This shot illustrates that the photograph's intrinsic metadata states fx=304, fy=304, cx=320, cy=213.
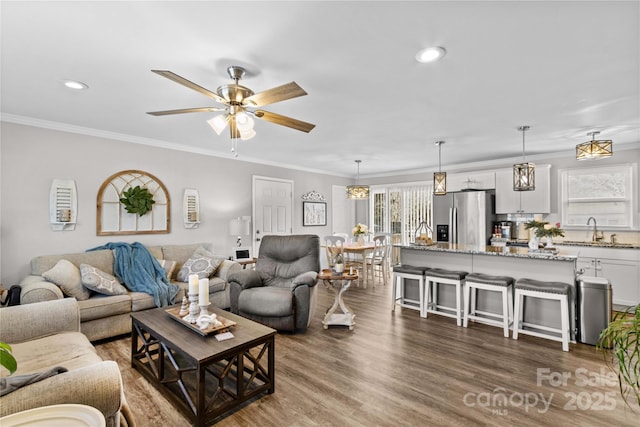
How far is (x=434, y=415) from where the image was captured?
6.64ft

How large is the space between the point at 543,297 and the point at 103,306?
4.59 meters

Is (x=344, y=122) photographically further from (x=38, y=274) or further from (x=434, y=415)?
(x=38, y=274)

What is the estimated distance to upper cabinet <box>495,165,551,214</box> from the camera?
520 cm

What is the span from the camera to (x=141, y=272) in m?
Answer: 3.77

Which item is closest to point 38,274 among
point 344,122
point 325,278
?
point 325,278

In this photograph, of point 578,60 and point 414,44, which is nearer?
point 414,44

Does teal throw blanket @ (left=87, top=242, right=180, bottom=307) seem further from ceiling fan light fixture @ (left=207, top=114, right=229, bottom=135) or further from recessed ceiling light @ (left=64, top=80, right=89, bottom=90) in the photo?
ceiling fan light fixture @ (left=207, top=114, right=229, bottom=135)

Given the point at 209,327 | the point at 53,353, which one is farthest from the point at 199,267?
the point at 53,353

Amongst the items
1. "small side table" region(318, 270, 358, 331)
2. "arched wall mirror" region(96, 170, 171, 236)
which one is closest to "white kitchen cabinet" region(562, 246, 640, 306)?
"small side table" region(318, 270, 358, 331)

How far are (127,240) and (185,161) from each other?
1.46 meters

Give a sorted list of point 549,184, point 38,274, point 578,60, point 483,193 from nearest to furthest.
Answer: point 578,60 → point 38,274 → point 549,184 → point 483,193

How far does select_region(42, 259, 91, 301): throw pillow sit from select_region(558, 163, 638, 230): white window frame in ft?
22.8

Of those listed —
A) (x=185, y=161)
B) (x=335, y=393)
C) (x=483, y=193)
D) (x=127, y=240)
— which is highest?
(x=185, y=161)

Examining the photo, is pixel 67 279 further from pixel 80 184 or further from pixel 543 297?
pixel 543 297
